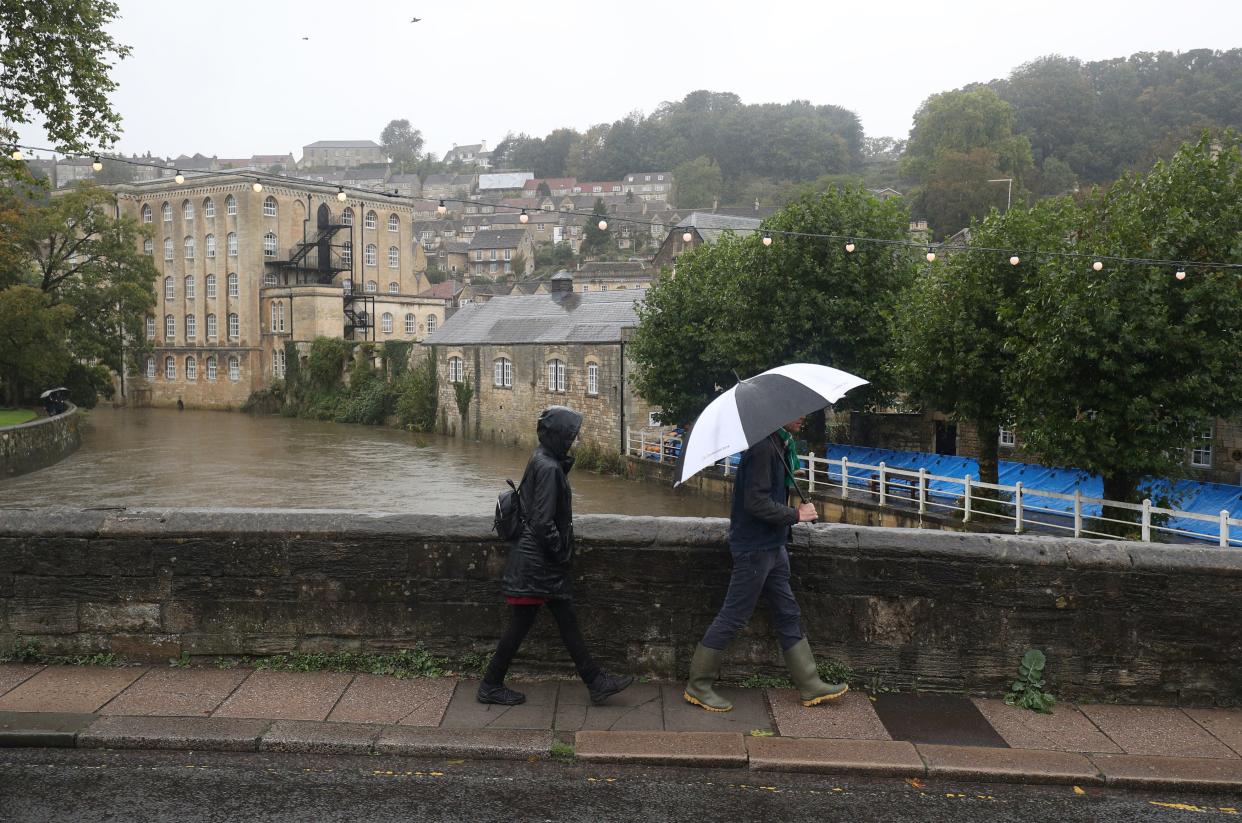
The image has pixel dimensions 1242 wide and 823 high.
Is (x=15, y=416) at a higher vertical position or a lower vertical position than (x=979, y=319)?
lower

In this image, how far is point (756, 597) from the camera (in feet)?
17.3

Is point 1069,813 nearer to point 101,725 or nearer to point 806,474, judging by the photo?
point 101,725

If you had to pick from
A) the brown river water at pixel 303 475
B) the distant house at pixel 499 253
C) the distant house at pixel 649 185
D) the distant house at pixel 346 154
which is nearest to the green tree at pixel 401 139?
the distant house at pixel 346 154

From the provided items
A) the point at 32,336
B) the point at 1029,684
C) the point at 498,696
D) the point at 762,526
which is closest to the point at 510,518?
the point at 498,696

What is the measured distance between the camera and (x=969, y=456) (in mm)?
25266

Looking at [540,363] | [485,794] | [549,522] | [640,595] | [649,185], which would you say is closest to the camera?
[485,794]

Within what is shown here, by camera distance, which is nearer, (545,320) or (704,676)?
(704,676)

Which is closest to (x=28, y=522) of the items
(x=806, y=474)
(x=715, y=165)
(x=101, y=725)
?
(x=101, y=725)

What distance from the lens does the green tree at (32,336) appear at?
3450 cm

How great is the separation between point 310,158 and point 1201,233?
175 m

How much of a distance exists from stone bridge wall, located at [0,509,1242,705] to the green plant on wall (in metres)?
0.07

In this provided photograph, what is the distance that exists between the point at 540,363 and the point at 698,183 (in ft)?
286

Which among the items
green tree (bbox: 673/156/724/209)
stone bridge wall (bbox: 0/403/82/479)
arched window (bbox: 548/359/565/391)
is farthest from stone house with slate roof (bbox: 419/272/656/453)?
Result: green tree (bbox: 673/156/724/209)

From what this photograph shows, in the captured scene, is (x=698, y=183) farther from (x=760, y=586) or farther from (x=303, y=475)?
(x=760, y=586)
